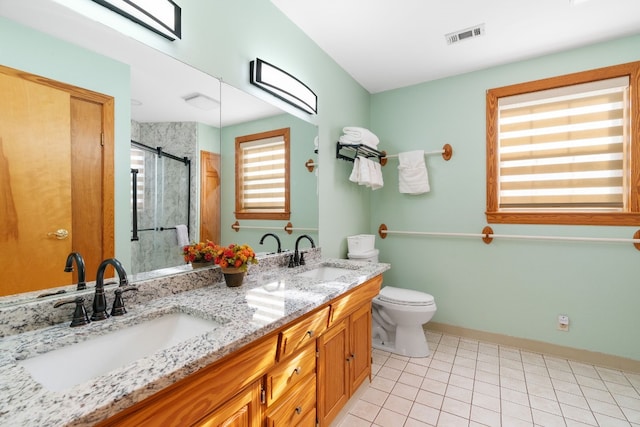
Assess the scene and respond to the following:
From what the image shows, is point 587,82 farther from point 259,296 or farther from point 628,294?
point 259,296

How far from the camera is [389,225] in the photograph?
308 cm

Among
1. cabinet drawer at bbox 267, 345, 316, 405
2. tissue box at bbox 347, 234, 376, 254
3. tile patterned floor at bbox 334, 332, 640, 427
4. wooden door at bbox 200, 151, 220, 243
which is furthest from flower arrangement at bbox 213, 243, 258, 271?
tissue box at bbox 347, 234, 376, 254

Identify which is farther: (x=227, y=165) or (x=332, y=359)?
(x=227, y=165)

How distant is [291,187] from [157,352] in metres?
1.45

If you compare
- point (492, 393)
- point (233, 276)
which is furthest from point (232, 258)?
point (492, 393)

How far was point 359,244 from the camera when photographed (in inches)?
107

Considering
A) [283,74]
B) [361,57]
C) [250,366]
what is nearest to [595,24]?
[361,57]

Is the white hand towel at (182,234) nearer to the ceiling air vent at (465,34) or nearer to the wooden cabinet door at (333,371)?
the wooden cabinet door at (333,371)

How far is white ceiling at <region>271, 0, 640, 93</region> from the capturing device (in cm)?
185

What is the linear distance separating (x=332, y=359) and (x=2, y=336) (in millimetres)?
1266

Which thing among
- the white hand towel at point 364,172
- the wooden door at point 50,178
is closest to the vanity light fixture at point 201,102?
the wooden door at point 50,178

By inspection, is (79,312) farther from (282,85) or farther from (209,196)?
(282,85)

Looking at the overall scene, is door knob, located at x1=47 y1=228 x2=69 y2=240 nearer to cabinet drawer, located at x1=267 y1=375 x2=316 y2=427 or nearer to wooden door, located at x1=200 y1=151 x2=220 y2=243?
wooden door, located at x1=200 y1=151 x2=220 y2=243

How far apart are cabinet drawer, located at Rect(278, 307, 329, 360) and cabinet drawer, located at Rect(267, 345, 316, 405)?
0.04 meters
